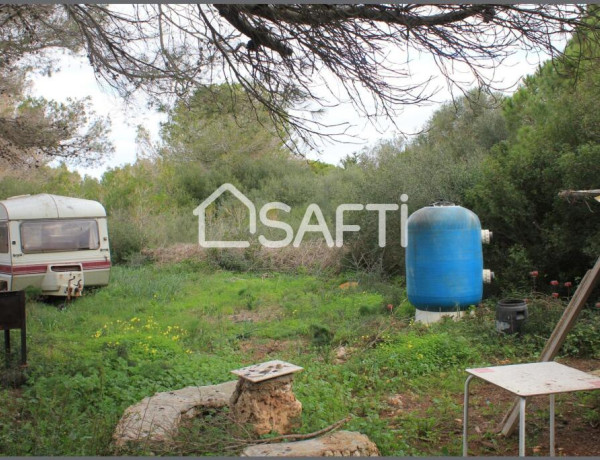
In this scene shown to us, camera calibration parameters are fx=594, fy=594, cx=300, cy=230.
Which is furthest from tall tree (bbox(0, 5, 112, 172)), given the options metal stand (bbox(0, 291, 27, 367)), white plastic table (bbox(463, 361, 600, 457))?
white plastic table (bbox(463, 361, 600, 457))

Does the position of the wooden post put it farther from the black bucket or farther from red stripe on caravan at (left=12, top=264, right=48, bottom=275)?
red stripe on caravan at (left=12, top=264, right=48, bottom=275)

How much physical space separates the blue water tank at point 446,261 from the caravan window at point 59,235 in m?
7.03

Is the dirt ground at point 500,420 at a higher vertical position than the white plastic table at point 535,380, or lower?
lower

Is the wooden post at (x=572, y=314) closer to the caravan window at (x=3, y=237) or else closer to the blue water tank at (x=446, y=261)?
the blue water tank at (x=446, y=261)

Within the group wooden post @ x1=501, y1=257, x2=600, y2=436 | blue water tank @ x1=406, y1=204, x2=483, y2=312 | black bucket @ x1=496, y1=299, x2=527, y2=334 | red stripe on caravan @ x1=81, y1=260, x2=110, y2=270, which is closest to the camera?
wooden post @ x1=501, y1=257, x2=600, y2=436

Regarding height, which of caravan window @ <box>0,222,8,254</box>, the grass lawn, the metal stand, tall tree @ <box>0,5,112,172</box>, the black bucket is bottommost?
the grass lawn

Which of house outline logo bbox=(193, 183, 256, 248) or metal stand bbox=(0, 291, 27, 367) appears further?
house outline logo bbox=(193, 183, 256, 248)

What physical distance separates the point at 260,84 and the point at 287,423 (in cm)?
282

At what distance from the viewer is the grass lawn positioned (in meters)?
4.34

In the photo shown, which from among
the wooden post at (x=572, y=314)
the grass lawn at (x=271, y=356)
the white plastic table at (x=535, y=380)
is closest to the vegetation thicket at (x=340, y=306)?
the grass lawn at (x=271, y=356)

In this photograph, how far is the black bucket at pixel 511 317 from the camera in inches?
266

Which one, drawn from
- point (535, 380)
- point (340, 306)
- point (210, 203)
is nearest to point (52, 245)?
point (340, 306)

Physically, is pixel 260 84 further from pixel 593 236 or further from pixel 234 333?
pixel 593 236

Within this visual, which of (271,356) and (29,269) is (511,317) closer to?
(271,356)
